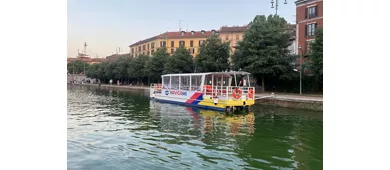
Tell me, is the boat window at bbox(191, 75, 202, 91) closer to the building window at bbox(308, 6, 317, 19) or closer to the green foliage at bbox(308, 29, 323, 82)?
the green foliage at bbox(308, 29, 323, 82)

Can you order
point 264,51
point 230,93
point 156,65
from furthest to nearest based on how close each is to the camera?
1. point 156,65
2. point 264,51
3. point 230,93

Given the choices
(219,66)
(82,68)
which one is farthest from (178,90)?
(82,68)

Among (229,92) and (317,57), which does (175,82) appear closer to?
(229,92)

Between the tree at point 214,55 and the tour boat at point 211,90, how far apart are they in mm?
9634

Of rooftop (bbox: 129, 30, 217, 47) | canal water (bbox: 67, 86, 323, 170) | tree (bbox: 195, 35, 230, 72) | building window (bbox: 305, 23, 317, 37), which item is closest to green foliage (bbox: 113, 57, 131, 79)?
rooftop (bbox: 129, 30, 217, 47)

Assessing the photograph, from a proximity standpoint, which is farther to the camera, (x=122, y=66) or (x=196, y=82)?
(x=122, y=66)

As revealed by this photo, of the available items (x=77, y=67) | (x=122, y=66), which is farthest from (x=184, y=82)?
(x=77, y=67)

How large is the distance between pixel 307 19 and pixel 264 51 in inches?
404

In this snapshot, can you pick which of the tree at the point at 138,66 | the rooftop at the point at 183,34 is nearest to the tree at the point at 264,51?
the tree at the point at 138,66

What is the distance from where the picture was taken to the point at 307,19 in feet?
112

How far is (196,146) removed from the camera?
860 centimetres

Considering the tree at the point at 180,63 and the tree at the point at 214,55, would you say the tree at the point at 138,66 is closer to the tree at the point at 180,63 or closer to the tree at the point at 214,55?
the tree at the point at 180,63
